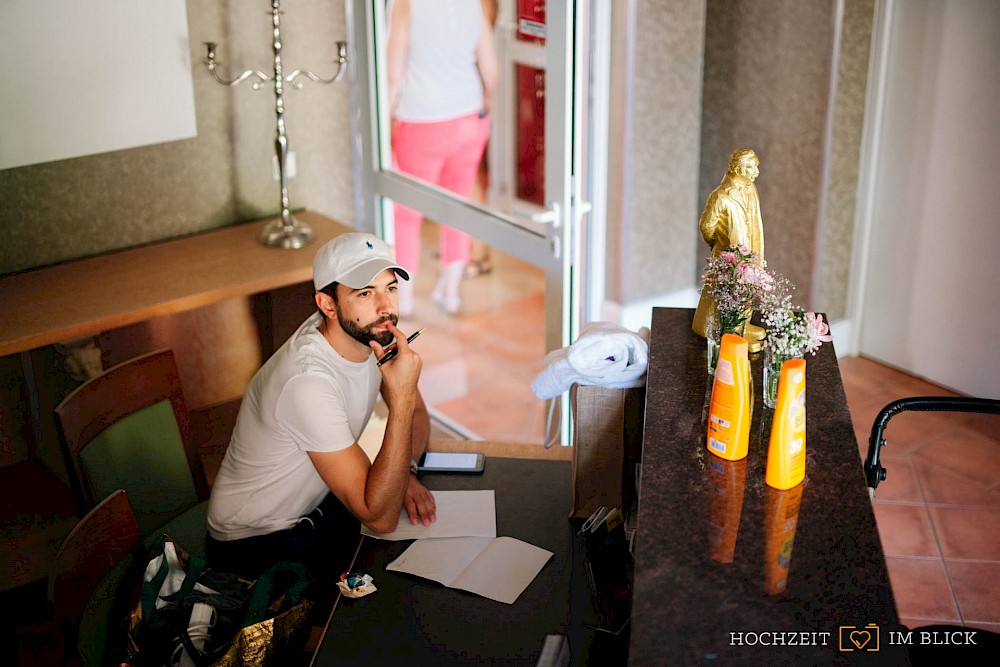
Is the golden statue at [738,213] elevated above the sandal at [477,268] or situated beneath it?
elevated above

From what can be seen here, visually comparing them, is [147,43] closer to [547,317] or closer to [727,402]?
[547,317]

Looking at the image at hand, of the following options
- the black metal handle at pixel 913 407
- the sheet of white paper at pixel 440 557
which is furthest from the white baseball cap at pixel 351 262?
the black metal handle at pixel 913 407

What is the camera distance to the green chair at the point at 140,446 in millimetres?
2121

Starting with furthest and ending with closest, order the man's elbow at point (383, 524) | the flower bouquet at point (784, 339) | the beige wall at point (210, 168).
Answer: the beige wall at point (210, 168) → the man's elbow at point (383, 524) → the flower bouquet at point (784, 339)

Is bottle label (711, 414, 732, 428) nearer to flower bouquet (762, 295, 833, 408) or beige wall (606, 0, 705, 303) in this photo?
flower bouquet (762, 295, 833, 408)

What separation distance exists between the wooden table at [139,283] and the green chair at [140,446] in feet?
1.69

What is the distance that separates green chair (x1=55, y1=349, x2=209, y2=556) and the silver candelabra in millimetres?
941

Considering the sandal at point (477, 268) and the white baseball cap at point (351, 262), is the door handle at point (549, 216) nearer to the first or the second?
the sandal at point (477, 268)

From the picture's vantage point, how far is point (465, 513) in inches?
77.4

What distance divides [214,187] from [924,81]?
91.8 inches

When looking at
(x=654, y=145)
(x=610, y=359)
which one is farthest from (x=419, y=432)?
(x=654, y=145)

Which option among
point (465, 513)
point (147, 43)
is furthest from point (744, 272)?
point (147, 43)

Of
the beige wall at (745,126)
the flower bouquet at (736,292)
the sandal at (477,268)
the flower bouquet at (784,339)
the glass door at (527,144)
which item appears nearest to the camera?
the flower bouquet at (784,339)

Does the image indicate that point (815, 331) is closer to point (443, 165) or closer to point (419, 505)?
point (419, 505)
